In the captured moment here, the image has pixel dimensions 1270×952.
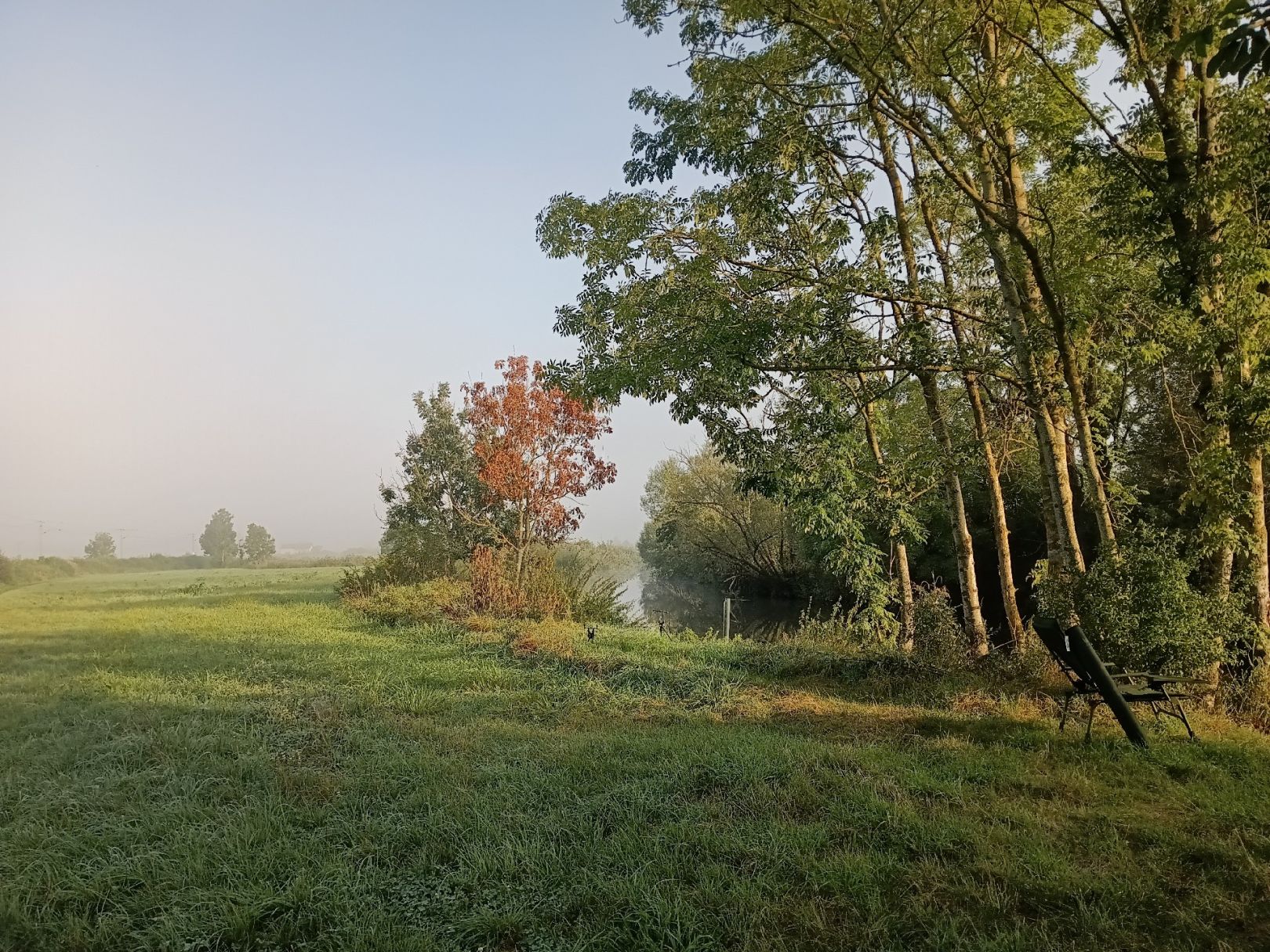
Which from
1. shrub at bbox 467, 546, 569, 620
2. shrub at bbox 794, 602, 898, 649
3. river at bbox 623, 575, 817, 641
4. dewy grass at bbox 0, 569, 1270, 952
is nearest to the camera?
dewy grass at bbox 0, 569, 1270, 952

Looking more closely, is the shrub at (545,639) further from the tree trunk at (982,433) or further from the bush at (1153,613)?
the bush at (1153,613)

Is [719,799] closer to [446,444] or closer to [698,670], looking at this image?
[698,670]

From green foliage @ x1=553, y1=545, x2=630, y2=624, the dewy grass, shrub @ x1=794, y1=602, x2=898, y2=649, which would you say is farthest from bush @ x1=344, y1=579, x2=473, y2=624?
shrub @ x1=794, y1=602, x2=898, y2=649

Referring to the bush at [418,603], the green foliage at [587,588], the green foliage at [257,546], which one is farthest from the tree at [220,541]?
the green foliage at [587,588]

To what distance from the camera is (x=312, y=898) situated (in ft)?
8.59

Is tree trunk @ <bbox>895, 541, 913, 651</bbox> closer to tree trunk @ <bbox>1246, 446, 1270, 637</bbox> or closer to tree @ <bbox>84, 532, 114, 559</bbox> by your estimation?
tree trunk @ <bbox>1246, 446, 1270, 637</bbox>

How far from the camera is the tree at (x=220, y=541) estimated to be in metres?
16.6

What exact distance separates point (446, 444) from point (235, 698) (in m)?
10.1

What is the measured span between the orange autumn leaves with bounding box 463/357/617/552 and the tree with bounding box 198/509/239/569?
320 inches

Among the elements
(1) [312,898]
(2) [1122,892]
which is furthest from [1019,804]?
(1) [312,898]

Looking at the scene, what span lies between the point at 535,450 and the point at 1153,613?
1033 cm

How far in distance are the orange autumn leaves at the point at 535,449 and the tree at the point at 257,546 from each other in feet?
35.9

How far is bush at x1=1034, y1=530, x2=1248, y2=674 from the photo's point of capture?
4.94 metres

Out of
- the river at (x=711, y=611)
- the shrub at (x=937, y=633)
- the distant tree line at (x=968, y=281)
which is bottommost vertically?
the river at (x=711, y=611)
